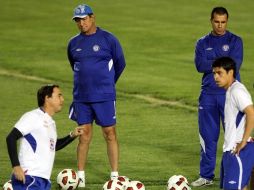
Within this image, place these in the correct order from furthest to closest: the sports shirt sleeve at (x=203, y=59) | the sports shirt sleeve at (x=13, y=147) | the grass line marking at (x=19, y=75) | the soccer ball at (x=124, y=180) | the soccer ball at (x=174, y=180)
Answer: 1. the grass line marking at (x=19, y=75)
2. the sports shirt sleeve at (x=203, y=59)
3. the soccer ball at (x=174, y=180)
4. the soccer ball at (x=124, y=180)
5. the sports shirt sleeve at (x=13, y=147)

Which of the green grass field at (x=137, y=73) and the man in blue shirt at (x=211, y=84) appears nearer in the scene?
the man in blue shirt at (x=211, y=84)

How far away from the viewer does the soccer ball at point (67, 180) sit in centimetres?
1426

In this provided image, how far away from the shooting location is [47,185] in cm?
1198

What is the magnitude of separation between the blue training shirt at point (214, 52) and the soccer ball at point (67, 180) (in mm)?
2153

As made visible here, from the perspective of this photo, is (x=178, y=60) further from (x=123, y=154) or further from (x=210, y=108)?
(x=210, y=108)

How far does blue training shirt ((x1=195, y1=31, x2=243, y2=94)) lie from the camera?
14.6m

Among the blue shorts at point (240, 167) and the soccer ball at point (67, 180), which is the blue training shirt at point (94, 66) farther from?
the blue shorts at point (240, 167)

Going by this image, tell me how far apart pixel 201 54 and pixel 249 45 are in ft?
51.3

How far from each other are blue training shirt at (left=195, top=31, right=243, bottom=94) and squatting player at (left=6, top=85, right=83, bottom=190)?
3.16 metres

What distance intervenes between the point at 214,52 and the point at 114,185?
239 cm

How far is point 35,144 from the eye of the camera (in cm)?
1182

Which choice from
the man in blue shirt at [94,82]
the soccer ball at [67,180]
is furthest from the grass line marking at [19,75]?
the soccer ball at [67,180]

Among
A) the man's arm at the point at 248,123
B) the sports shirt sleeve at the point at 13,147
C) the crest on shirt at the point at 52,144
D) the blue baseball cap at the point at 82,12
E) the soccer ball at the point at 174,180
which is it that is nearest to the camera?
the sports shirt sleeve at the point at 13,147

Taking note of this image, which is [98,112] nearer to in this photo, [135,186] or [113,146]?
[113,146]
